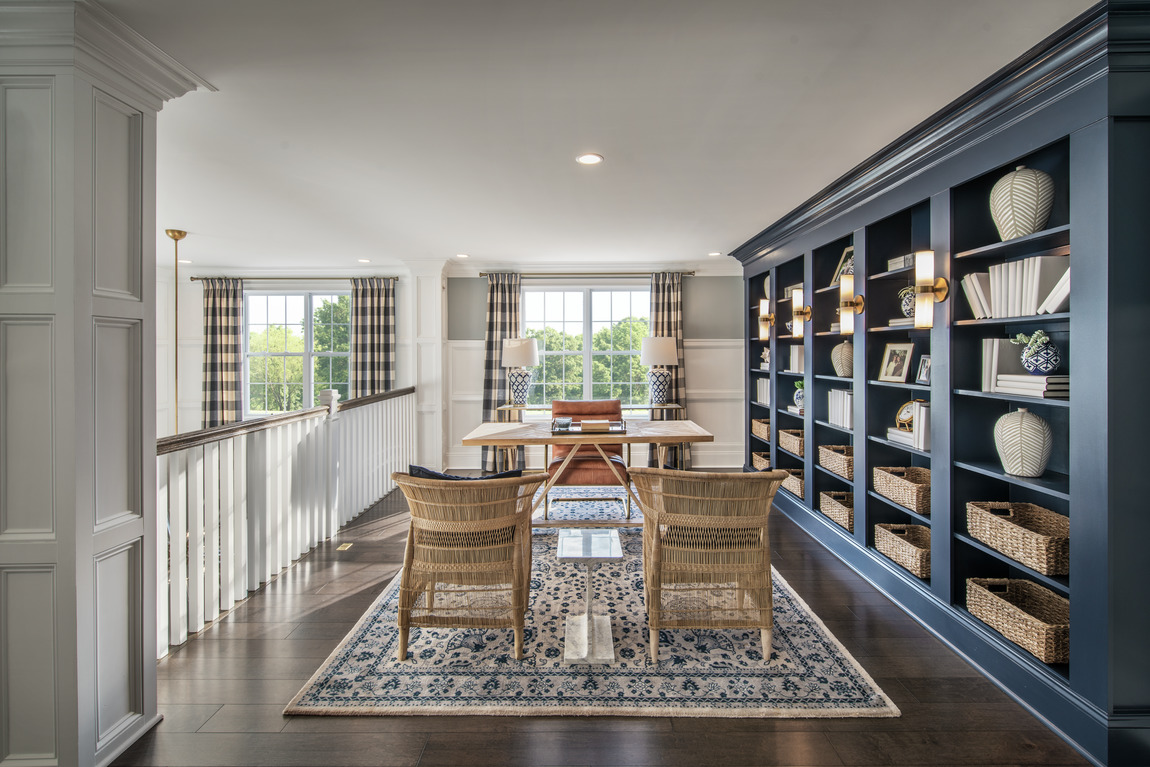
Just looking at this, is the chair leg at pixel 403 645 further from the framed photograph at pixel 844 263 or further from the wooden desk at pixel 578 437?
the framed photograph at pixel 844 263

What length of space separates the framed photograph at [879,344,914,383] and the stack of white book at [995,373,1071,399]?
2.44ft

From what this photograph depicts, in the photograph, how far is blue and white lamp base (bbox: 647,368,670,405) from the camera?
6.36 meters

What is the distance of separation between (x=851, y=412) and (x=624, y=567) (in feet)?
5.82

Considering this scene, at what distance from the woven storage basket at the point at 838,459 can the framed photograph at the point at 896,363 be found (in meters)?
0.62

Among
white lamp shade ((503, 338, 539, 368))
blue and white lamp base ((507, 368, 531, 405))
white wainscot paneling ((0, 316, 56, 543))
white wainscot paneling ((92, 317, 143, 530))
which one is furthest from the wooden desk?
white wainscot paneling ((0, 316, 56, 543))

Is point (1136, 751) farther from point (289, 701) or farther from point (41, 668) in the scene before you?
point (41, 668)

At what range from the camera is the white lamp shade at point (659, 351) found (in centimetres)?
612

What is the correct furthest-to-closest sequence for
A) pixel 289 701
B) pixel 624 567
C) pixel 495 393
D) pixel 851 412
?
pixel 495 393
pixel 851 412
pixel 624 567
pixel 289 701

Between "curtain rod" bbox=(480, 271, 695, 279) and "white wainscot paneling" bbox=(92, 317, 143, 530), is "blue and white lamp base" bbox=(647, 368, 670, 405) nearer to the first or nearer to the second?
"curtain rod" bbox=(480, 271, 695, 279)

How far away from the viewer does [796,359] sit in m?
4.75

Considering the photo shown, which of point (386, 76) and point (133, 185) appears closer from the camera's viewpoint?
point (133, 185)

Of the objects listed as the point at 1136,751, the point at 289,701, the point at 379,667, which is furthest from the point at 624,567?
the point at 1136,751

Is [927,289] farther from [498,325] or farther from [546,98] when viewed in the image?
[498,325]

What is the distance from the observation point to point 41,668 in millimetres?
1753
